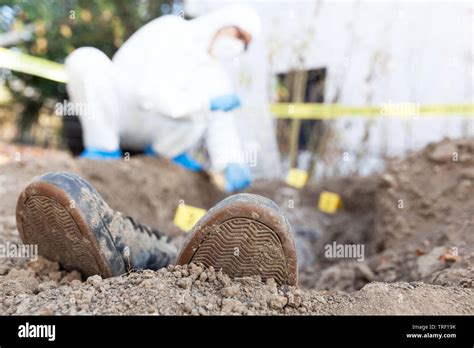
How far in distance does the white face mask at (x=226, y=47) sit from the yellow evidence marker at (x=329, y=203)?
1334mm

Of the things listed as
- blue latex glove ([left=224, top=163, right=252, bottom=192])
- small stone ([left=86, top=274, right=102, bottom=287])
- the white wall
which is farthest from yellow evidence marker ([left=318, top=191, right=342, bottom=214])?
small stone ([left=86, top=274, right=102, bottom=287])

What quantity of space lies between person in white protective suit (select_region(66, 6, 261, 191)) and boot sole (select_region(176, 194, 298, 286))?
1.73 meters

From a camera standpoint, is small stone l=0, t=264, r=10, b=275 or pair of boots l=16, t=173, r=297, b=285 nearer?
pair of boots l=16, t=173, r=297, b=285

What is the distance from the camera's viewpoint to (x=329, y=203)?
3779 mm

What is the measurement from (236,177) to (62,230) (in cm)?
214

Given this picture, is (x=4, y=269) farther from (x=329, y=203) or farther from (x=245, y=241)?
(x=329, y=203)

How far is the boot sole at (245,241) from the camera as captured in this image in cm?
112

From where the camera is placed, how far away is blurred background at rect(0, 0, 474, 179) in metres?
4.85

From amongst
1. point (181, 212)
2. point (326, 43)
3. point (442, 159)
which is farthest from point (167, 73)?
point (326, 43)

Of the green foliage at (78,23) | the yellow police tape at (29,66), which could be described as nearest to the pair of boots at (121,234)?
the yellow police tape at (29,66)

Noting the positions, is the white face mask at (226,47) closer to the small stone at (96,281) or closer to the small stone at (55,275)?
the small stone at (55,275)

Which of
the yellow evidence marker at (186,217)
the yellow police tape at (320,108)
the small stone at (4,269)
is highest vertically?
the yellow police tape at (320,108)

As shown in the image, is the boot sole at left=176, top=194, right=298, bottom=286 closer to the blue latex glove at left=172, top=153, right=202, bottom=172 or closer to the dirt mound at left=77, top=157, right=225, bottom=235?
the dirt mound at left=77, top=157, right=225, bottom=235

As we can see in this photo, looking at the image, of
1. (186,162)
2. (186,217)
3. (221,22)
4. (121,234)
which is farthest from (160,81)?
(121,234)
